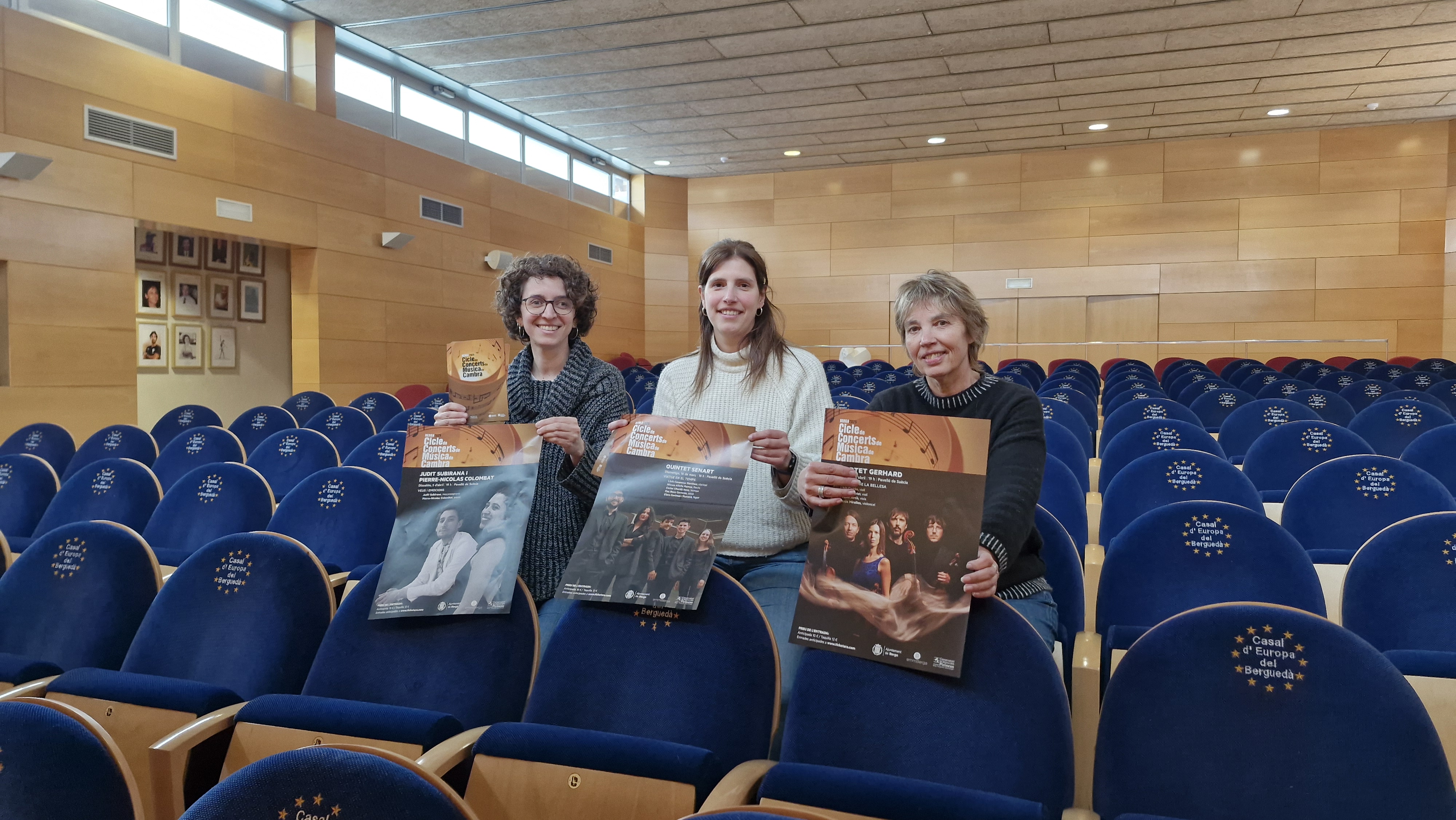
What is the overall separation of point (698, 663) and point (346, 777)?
76 cm

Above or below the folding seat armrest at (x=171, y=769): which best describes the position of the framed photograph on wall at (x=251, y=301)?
above

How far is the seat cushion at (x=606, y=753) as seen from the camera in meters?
1.38

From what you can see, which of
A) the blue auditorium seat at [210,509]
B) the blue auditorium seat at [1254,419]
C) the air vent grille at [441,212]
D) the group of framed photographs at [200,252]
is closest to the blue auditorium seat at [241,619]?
the blue auditorium seat at [210,509]

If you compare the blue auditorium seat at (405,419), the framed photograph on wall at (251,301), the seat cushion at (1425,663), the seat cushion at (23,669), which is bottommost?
the seat cushion at (23,669)

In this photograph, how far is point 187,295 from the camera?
8.48 meters

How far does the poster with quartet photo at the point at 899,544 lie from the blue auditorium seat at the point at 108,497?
3102mm

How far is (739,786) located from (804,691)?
22 cm

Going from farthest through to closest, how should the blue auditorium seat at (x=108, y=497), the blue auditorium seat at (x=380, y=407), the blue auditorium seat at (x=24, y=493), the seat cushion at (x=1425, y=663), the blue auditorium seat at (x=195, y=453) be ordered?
the blue auditorium seat at (x=380, y=407) → the blue auditorium seat at (x=195, y=453) → the blue auditorium seat at (x=24, y=493) → the blue auditorium seat at (x=108, y=497) → the seat cushion at (x=1425, y=663)

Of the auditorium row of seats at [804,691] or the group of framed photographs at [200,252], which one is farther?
the group of framed photographs at [200,252]

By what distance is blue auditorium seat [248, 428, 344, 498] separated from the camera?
4.19 metres

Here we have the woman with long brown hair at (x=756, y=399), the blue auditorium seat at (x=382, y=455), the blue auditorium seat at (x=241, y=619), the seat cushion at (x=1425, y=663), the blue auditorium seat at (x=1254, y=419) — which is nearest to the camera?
the seat cushion at (x=1425, y=663)

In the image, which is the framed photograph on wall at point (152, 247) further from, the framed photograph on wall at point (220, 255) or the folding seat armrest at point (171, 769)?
the folding seat armrest at point (171, 769)

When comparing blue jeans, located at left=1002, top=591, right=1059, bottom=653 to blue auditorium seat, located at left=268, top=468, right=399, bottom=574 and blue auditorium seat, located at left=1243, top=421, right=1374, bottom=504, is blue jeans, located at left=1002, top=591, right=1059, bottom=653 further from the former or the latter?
blue auditorium seat, located at left=1243, top=421, right=1374, bottom=504

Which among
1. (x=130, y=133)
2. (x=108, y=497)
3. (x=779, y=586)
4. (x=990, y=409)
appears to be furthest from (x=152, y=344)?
(x=990, y=409)
